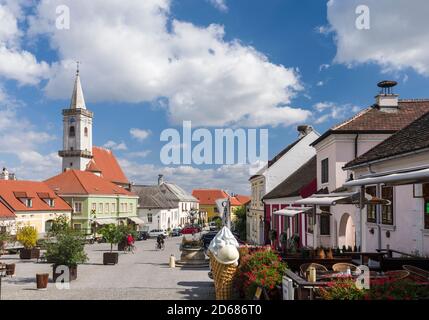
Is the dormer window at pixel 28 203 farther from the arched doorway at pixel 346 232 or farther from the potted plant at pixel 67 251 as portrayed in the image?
the arched doorway at pixel 346 232

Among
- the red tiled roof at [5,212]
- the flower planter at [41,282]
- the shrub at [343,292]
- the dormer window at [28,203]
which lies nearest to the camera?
the shrub at [343,292]

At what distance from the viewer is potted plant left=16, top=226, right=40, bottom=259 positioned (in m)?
28.6

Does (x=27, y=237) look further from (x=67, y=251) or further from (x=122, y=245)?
(x=67, y=251)

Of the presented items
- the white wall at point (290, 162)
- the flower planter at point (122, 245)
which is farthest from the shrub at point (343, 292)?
the white wall at point (290, 162)

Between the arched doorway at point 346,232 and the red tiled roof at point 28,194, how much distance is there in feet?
108

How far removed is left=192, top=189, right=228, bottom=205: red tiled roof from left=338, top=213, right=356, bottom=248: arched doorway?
121365 mm

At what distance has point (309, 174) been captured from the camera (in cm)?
3356

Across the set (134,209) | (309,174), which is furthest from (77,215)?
(309,174)

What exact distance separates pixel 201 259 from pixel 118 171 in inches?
2643

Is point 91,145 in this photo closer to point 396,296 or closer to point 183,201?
point 183,201

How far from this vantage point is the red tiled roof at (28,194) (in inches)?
1794

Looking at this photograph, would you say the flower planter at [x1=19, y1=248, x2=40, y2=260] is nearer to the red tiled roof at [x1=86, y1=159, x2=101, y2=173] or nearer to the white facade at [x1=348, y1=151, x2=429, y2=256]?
the white facade at [x1=348, y1=151, x2=429, y2=256]

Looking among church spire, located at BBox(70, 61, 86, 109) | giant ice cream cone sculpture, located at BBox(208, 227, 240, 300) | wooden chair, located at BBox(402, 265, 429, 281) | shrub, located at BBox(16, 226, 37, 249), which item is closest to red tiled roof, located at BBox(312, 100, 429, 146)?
giant ice cream cone sculpture, located at BBox(208, 227, 240, 300)

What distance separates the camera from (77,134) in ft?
294
